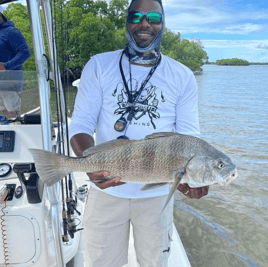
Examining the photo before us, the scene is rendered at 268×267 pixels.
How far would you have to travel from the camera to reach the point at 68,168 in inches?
64.9

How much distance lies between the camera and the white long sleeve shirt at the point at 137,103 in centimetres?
197

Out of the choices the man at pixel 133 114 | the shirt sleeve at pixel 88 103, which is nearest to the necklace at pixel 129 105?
the man at pixel 133 114

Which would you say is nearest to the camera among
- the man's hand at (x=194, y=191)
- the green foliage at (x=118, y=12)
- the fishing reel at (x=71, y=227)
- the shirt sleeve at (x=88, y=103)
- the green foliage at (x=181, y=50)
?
the man's hand at (x=194, y=191)

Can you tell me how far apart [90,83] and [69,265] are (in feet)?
6.92

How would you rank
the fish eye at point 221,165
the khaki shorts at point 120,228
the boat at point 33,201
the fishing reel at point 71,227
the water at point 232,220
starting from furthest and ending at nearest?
the water at point 232,220 < the fishing reel at point 71,227 < the boat at point 33,201 < the khaki shorts at point 120,228 < the fish eye at point 221,165

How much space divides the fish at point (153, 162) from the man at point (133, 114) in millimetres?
253

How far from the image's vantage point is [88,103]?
6.44ft

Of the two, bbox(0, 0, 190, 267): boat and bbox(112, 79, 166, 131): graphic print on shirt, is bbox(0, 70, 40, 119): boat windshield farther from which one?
bbox(112, 79, 166, 131): graphic print on shirt

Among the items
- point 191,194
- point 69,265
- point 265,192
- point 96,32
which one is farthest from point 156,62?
point 96,32

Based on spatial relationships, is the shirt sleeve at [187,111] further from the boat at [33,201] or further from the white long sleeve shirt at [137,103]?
the boat at [33,201]

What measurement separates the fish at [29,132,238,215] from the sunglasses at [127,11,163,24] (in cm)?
90

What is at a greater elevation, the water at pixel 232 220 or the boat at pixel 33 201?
the boat at pixel 33 201

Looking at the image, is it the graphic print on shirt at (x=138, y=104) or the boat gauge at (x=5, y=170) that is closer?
the graphic print on shirt at (x=138, y=104)

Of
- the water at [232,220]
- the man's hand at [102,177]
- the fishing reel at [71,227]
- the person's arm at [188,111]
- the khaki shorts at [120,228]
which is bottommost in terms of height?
the water at [232,220]
